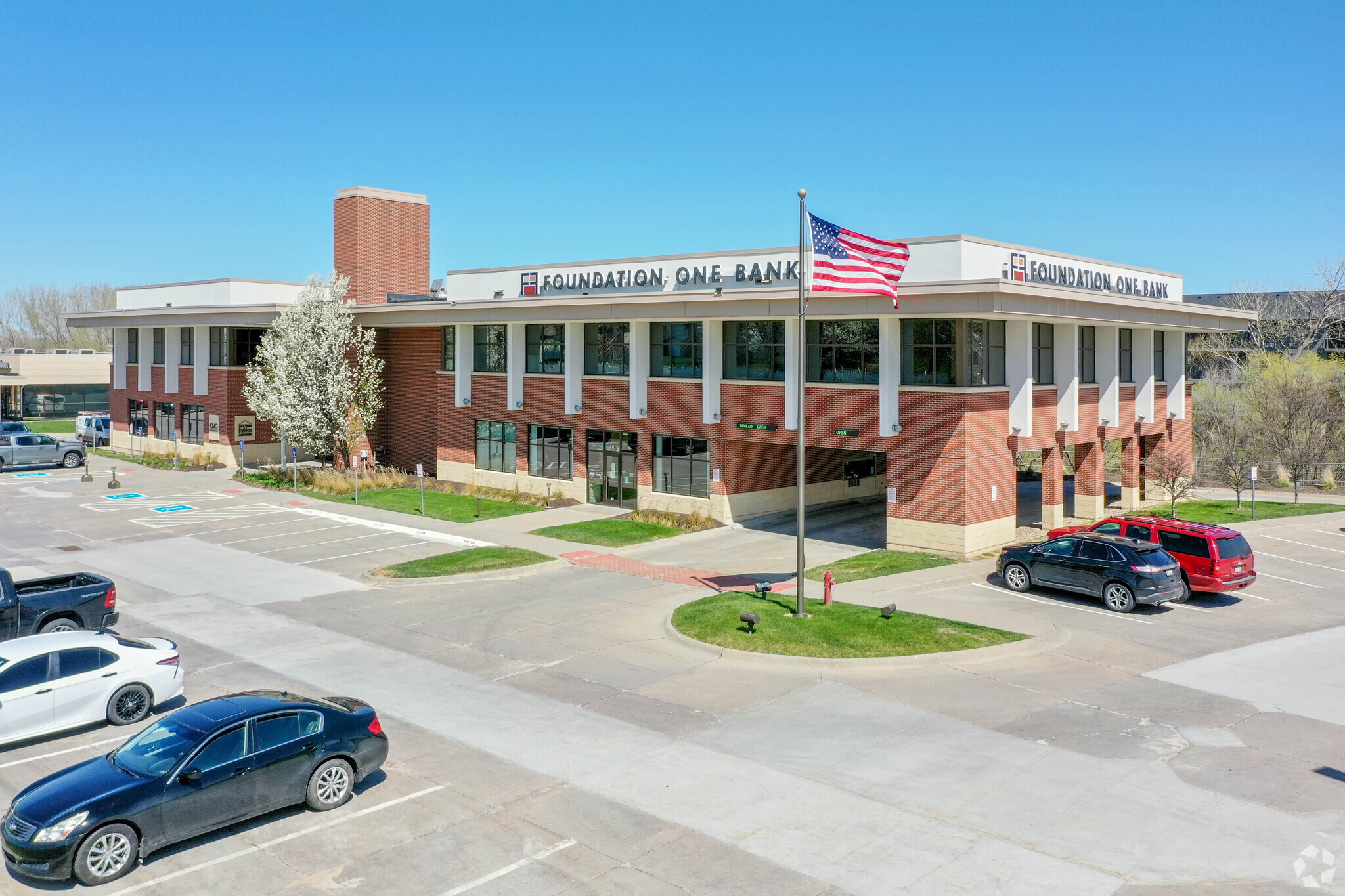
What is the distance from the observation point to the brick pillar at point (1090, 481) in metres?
36.0

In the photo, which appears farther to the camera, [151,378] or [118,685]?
[151,378]

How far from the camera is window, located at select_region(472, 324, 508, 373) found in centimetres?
4225

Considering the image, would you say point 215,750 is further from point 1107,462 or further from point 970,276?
point 1107,462

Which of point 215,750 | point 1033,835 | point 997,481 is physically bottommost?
point 1033,835

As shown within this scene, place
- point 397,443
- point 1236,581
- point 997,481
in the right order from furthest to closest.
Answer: point 397,443 → point 997,481 → point 1236,581

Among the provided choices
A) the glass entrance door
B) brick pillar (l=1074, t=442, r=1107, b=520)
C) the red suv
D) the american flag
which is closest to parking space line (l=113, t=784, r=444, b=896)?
the american flag

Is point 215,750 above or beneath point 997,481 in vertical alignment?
beneath

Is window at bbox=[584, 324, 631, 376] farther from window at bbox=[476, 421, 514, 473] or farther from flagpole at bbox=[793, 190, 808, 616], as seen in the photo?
flagpole at bbox=[793, 190, 808, 616]

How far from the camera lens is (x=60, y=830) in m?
10.7

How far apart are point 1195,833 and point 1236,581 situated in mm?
13950

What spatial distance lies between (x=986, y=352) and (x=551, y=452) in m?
17.3

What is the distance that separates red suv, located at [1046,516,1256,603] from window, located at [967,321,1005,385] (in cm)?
665

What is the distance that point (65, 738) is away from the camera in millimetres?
15461

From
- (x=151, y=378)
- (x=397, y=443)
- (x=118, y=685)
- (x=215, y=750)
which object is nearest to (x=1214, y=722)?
(x=215, y=750)
